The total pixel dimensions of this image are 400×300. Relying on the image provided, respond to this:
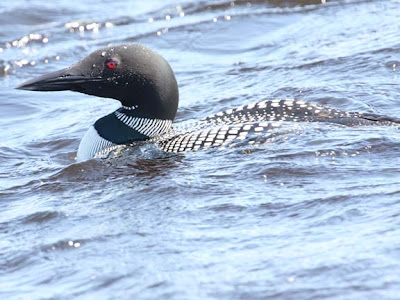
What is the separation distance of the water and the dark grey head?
1.21ft

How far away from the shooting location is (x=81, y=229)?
427 centimetres

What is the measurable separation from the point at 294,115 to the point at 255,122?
24 centimetres

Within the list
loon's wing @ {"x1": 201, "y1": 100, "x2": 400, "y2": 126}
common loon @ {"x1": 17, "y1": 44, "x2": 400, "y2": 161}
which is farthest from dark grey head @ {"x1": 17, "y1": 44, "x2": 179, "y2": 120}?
loon's wing @ {"x1": 201, "y1": 100, "x2": 400, "y2": 126}

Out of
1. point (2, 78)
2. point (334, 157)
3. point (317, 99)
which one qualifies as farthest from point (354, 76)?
point (2, 78)

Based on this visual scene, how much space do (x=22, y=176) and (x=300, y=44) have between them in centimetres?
365

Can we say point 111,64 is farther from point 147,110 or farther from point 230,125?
point 230,125

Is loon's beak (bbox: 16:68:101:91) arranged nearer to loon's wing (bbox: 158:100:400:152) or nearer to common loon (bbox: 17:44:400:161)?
common loon (bbox: 17:44:400:161)

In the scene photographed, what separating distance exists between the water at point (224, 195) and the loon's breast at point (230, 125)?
10 cm

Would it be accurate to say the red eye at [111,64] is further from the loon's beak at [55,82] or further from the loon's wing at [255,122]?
the loon's wing at [255,122]

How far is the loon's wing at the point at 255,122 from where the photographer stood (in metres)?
5.26

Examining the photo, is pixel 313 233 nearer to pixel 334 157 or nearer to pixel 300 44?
pixel 334 157

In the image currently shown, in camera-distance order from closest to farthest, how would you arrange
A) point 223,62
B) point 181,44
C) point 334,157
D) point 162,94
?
1. point 334,157
2. point 162,94
3. point 223,62
4. point 181,44

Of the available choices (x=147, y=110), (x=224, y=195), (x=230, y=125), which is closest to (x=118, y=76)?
(x=147, y=110)

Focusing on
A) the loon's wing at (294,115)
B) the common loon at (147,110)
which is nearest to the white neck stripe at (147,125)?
the common loon at (147,110)
